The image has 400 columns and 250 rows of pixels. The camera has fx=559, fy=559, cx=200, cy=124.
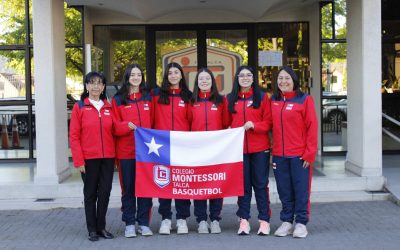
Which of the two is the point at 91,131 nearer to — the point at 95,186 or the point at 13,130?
the point at 95,186

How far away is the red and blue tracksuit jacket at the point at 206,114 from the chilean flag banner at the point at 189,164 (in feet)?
0.35

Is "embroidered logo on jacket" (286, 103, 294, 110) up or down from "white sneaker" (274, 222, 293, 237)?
up

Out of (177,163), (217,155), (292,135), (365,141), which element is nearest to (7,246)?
(177,163)

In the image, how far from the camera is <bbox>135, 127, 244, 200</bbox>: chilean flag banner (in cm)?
650

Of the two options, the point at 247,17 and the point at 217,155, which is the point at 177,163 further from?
the point at 247,17

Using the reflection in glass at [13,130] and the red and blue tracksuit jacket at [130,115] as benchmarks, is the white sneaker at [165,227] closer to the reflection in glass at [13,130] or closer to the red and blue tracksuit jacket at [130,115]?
the red and blue tracksuit jacket at [130,115]

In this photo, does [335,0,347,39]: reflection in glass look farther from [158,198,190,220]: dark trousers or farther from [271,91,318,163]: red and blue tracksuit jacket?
[158,198,190,220]: dark trousers

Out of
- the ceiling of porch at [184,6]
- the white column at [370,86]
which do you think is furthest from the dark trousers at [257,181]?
the ceiling of porch at [184,6]

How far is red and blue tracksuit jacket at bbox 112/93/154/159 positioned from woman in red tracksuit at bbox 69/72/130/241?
3.8 inches

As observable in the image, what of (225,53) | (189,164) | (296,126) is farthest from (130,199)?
(225,53)

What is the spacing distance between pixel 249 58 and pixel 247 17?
869 millimetres

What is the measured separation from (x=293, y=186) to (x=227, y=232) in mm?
999

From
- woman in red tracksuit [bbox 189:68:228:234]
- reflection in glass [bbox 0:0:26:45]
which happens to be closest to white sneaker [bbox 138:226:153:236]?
woman in red tracksuit [bbox 189:68:228:234]

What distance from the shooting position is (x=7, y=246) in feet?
21.2
